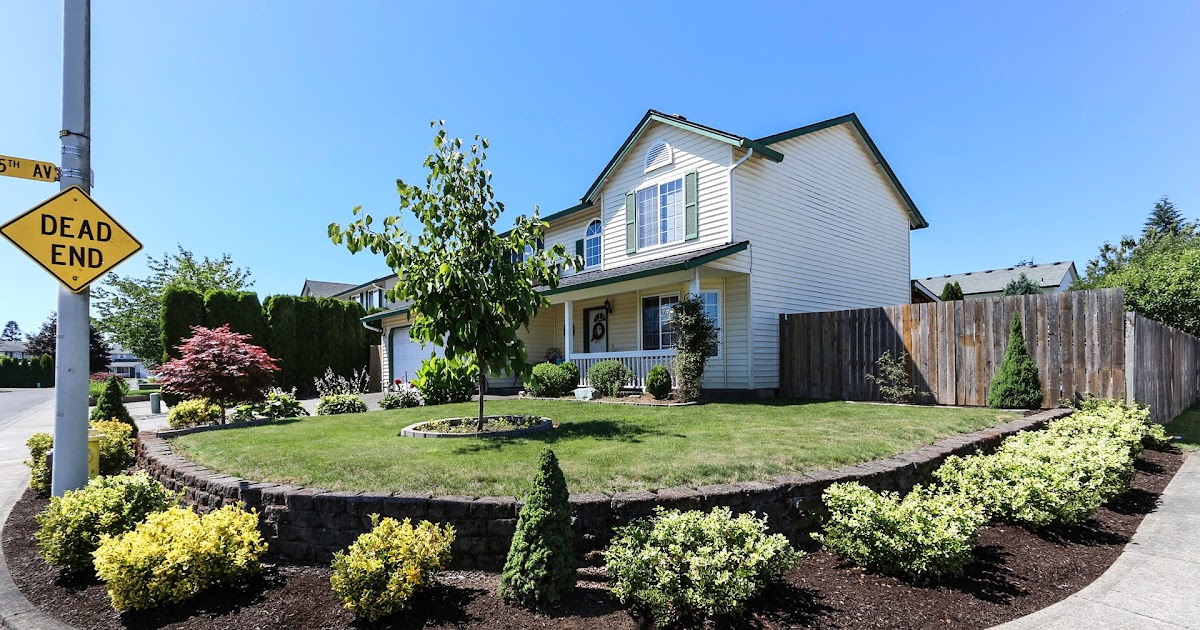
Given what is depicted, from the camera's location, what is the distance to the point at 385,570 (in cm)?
317

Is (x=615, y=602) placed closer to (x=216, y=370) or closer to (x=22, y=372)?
(x=216, y=370)

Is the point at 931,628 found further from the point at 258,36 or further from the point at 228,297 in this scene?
the point at 228,297

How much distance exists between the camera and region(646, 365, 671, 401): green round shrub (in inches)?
451

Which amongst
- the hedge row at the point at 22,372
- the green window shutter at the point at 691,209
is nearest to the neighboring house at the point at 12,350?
the hedge row at the point at 22,372

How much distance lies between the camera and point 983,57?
34.0ft

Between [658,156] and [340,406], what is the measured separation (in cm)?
985

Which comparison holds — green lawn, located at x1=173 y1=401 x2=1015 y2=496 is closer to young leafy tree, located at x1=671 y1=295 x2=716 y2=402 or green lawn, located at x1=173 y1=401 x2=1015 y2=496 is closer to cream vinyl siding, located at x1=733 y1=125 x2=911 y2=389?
young leafy tree, located at x1=671 y1=295 x2=716 y2=402

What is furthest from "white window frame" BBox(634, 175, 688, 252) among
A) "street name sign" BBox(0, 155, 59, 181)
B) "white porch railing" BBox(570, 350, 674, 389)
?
"street name sign" BBox(0, 155, 59, 181)

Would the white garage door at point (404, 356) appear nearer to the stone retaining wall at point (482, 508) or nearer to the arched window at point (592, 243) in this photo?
the arched window at point (592, 243)

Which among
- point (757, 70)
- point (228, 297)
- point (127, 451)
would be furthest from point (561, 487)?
point (228, 297)

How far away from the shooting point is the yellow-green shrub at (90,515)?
394 cm

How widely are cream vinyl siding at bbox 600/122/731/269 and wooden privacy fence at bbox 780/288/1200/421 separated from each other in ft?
9.82

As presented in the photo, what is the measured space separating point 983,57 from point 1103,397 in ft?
21.3

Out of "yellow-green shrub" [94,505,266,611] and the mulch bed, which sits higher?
"yellow-green shrub" [94,505,266,611]
